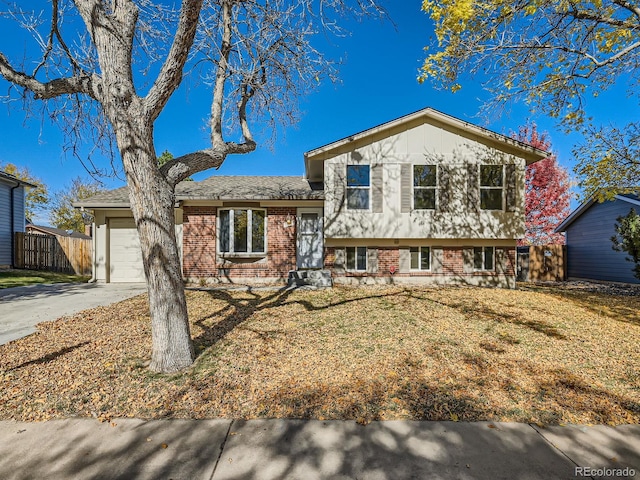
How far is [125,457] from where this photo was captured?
2559mm

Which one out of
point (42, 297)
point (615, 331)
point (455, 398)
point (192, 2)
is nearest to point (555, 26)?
point (615, 331)

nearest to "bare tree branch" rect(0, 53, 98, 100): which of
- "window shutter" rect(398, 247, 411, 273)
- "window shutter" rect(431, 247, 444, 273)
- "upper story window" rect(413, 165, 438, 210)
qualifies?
"upper story window" rect(413, 165, 438, 210)

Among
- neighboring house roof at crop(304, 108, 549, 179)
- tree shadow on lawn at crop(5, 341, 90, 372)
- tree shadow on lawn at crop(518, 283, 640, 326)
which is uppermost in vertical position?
neighboring house roof at crop(304, 108, 549, 179)

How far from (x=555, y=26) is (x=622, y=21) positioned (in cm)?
139

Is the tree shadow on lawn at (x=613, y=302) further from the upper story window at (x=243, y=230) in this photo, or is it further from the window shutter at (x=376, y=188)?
the upper story window at (x=243, y=230)

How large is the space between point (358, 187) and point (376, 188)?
630 millimetres

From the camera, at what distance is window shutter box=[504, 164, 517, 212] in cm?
1066

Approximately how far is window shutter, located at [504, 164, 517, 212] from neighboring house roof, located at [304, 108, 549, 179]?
0.73m

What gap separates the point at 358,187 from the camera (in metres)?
10.6

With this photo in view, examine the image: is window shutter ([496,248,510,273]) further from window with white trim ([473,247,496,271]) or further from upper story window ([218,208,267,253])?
upper story window ([218,208,267,253])

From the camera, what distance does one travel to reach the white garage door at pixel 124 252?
11328mm

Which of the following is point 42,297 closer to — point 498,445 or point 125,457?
point 125,457

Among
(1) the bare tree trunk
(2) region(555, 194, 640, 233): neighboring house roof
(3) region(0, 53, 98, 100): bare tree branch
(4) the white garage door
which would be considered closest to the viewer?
(1) the bare tree trunk

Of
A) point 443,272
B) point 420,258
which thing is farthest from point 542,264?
point 420,258
